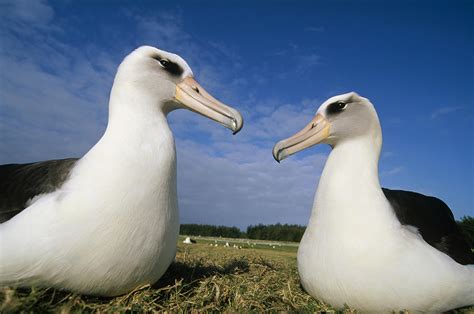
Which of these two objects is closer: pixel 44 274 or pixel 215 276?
pixel 44 274

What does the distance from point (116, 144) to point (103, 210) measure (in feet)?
1.88

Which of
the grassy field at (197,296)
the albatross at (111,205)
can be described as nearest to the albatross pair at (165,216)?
the albatross at (111,205)

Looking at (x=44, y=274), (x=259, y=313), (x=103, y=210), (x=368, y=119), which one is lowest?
(x=259, y=313)

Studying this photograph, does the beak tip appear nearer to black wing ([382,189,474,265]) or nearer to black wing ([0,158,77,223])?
black wing ([382,189,474,265])

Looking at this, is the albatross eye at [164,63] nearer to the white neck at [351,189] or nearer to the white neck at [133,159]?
the white neck at [133,159]

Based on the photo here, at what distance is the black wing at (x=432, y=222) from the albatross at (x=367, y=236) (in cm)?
1

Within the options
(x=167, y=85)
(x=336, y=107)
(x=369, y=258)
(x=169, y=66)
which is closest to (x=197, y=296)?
(x=369, y=258)

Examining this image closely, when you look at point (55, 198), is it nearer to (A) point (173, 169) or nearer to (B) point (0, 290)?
(B) point (0, 290)

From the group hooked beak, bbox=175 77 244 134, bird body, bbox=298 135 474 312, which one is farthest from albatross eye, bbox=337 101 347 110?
hooked beak, bbox=175 77 244 134

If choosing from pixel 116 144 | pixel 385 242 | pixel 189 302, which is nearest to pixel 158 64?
pixel 116 144

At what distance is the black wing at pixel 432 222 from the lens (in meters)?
3.62

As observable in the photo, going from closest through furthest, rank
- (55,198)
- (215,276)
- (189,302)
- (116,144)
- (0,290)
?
(0,290), (55,198), (116,144), (189,302), (215,276)

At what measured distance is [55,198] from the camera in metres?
2.74

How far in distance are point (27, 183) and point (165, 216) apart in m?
1.34
